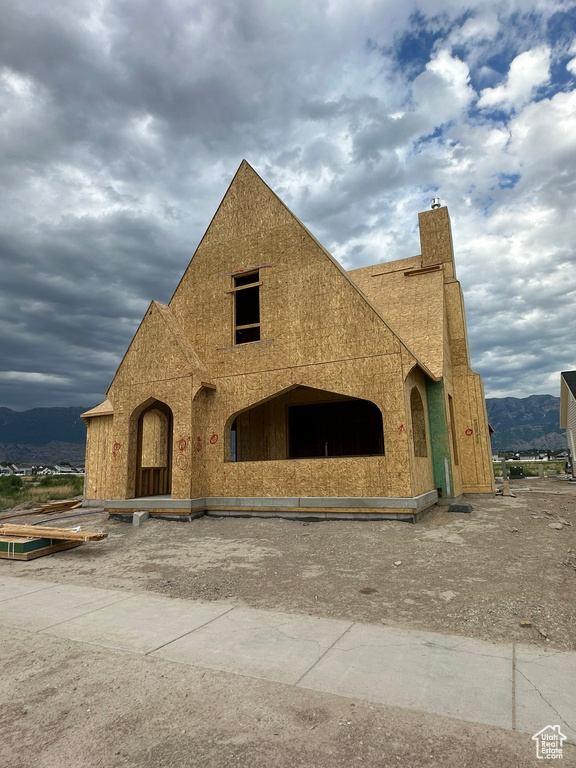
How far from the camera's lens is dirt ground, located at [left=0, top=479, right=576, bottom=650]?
6.22 metres

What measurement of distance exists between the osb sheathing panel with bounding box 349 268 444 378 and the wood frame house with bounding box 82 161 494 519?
67 millimetres

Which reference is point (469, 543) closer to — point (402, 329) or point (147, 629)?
point (147, 629)

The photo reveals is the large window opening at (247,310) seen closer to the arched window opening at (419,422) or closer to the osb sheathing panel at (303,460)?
the osb sheathing panel at (303,460)

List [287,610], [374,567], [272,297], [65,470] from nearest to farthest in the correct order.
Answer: [287,610] < [374,567] < [272,297] < [65,470]

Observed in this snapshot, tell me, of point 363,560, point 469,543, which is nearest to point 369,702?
point 363,560

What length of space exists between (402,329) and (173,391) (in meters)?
8.83

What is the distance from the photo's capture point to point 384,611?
6402 mm

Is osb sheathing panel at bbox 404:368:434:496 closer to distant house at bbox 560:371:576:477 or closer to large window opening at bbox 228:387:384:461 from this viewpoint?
large window opening at bbox 228:387:384:461

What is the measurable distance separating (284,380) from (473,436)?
29.0ft

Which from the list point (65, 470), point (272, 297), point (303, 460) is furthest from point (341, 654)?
point (65, 470)

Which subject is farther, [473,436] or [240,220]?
[473,436]

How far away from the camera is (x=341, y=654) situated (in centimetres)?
487

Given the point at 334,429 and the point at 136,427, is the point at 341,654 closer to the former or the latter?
the point at 136,427

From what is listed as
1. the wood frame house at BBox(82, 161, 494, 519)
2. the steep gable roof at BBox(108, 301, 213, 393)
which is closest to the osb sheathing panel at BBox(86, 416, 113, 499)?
the wood frame house at BBox(82, 161, 494, 519)
